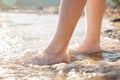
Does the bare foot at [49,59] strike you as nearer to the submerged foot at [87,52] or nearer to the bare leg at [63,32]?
the bare leg at [63,32]

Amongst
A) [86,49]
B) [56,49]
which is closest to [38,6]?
[86,49]

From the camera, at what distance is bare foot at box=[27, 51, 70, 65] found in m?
2.14

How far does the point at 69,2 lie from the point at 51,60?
38 centimetres

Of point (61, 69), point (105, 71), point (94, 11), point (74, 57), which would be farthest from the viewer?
point (94, 11)

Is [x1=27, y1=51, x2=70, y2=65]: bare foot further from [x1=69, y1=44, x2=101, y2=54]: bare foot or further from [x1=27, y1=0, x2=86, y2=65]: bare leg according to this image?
[x1=69, y1=44, x2=101, y2=54]: bare foot

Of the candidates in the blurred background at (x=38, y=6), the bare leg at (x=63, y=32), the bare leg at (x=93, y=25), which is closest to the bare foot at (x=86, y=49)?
the bare leg at (x=93, y=25)

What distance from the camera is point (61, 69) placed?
1.92 meters

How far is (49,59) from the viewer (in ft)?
7.06

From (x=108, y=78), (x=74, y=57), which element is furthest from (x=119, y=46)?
(x=108, y=78)

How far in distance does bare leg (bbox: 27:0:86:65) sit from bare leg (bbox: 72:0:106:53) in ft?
1.41

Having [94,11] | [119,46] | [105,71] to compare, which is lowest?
[119,46]

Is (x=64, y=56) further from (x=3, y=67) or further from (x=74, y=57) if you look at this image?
(x=3, y=67)

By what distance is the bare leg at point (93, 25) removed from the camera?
252 centimetres

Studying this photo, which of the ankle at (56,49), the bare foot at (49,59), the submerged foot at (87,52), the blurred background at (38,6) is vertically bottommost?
the blurred background at (38,6)
